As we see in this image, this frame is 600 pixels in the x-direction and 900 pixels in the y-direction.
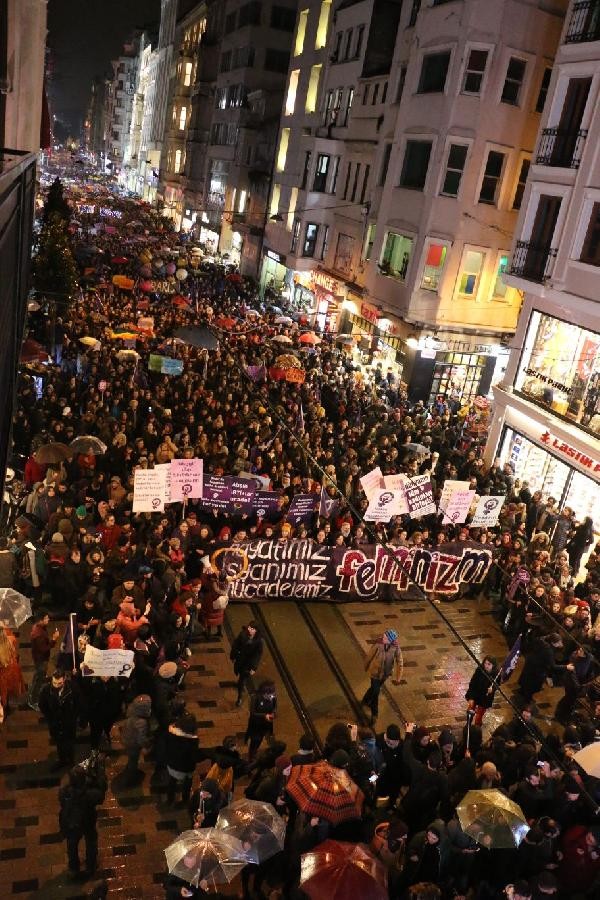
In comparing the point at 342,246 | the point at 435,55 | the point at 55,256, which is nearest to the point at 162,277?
the point at 342,246

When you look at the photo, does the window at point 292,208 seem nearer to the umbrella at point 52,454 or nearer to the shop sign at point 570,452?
the shop sign at point 570,452

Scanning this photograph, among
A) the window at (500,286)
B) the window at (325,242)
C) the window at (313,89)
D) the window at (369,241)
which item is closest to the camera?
the window at (500,286)

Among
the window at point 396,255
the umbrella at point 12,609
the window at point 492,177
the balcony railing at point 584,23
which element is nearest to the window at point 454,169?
the window at point 492,177

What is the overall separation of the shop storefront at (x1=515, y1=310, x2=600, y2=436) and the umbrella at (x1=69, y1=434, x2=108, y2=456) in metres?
12.9

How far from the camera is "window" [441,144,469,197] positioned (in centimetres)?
2805

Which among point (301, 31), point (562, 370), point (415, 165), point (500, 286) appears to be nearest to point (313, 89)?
point (301, 31)

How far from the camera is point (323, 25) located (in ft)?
140

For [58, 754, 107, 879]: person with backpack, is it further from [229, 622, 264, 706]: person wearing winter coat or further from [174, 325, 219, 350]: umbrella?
[174, 325, 219, 350]: umbrella

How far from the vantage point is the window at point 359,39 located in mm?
36406

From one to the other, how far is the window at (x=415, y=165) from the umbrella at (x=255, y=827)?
86.5 feet

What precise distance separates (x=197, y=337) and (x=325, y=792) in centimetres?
1577

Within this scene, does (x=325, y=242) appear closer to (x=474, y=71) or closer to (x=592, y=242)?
(x=474, y=71)

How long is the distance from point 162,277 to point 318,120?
12998 millimetres

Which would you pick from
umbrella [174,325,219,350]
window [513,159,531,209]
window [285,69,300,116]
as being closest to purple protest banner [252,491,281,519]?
umbrella [174,325,219,350]
